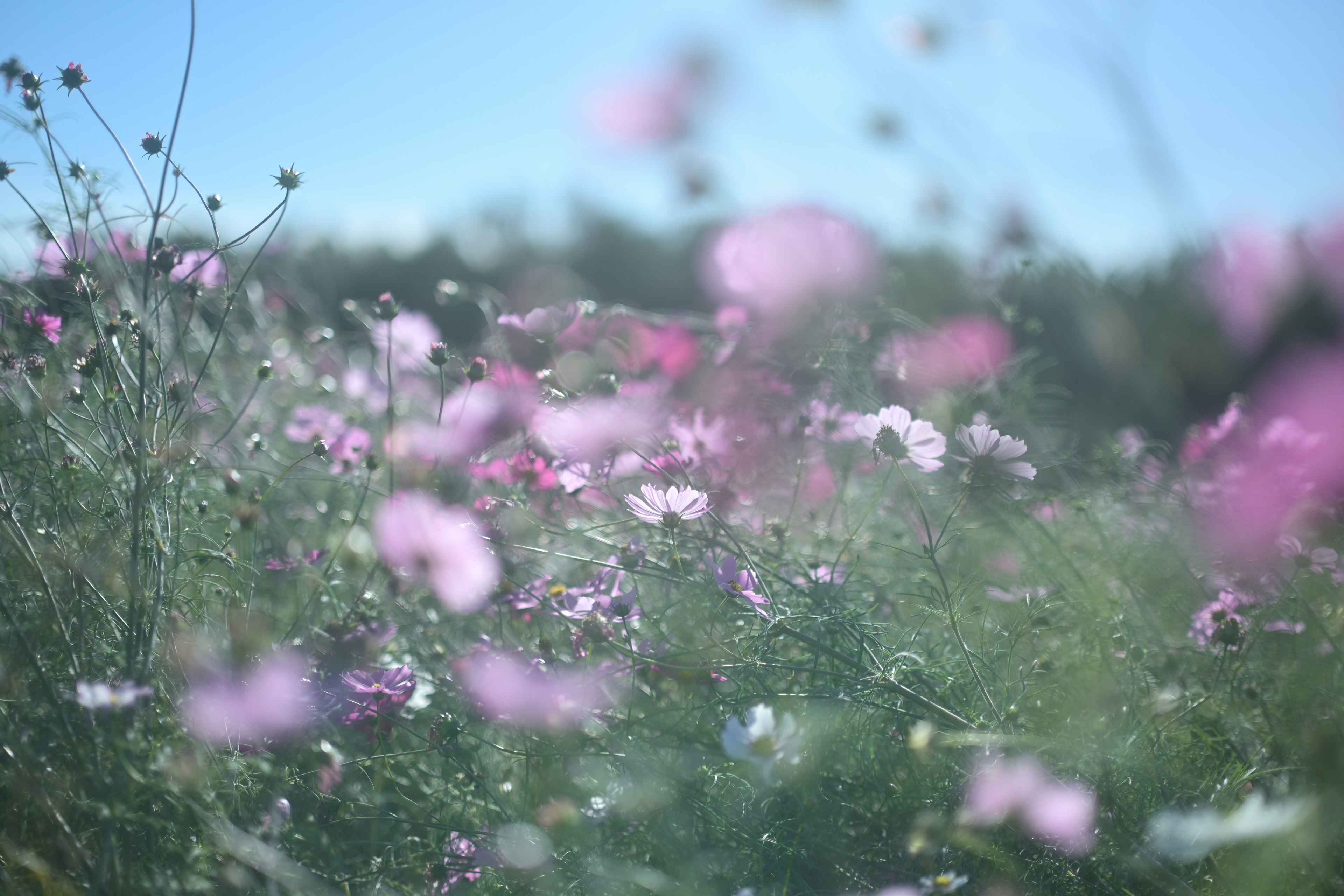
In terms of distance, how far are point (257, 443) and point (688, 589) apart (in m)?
0.62

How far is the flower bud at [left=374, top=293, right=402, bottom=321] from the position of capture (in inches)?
43.1

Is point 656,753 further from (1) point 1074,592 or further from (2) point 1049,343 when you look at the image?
(2) point 1049,343

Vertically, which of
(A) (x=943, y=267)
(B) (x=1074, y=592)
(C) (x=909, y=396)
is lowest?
(B) (x=1074, y=592)

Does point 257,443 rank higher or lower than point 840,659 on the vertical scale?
higher

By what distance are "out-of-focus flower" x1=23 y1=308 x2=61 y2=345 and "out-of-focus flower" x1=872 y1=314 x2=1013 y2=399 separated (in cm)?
115

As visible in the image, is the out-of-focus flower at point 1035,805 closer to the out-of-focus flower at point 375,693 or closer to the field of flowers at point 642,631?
the field of flowers at point 642,631

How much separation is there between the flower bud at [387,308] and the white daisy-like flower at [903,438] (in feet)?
2.00

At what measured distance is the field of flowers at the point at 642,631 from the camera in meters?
0.77

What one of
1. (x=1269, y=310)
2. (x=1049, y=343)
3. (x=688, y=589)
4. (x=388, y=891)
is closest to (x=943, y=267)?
(x=1049, y=343)

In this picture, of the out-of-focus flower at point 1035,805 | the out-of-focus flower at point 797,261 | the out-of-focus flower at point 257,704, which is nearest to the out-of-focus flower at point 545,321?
the out-of-focus flower at point 797,261

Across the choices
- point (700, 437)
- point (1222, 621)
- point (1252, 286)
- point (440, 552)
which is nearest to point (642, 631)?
point (700, 437)

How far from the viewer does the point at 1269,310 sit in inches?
104

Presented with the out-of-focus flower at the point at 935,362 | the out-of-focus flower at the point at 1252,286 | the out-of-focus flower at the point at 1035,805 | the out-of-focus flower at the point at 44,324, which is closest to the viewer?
the out-of-focus flower at the point at 1035,805

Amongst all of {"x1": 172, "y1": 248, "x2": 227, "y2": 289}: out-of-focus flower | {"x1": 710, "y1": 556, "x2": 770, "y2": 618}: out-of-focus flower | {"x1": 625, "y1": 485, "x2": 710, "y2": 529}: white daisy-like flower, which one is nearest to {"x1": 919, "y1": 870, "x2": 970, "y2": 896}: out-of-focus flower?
{"x1": 710, "y1": 556, "x2": 770, "y2": 618}: out-of-focus flower
